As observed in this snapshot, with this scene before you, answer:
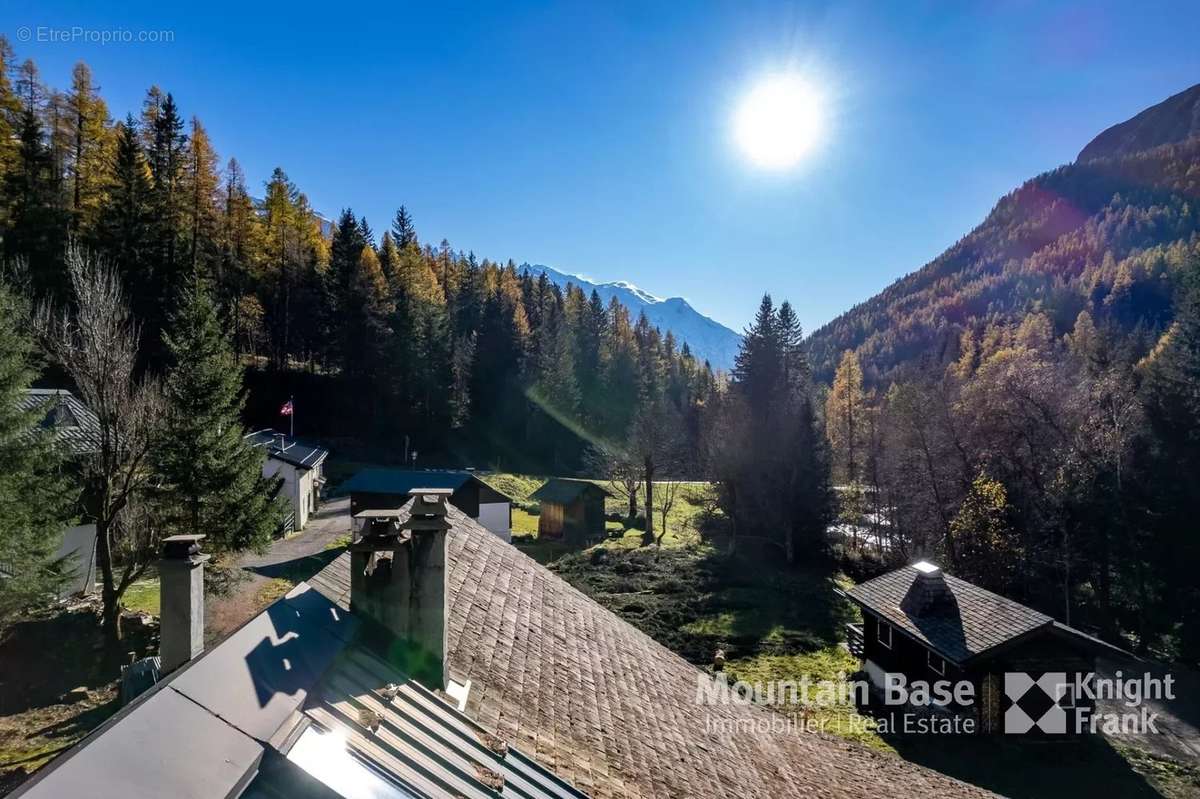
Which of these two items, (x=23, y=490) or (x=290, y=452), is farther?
(x=290, y=452)

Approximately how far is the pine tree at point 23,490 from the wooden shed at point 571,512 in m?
29.4

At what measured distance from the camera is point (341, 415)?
60562mm

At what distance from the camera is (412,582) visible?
6.03m

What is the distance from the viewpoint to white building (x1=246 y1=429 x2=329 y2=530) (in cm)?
3541

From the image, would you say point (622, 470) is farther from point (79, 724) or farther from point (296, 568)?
point (79, 724)

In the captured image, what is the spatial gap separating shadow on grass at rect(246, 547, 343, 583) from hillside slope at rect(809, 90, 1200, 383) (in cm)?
9093

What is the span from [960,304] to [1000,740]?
479 ft

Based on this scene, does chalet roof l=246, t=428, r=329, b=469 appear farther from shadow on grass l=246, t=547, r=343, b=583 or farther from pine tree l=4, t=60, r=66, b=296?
pine tree l=4, t=60, r=66, b=296

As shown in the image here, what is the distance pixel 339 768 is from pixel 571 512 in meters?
40.0

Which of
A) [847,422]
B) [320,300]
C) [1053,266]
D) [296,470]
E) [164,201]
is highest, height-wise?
[1053,266]

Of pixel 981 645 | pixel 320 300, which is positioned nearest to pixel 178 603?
pixel 981 645

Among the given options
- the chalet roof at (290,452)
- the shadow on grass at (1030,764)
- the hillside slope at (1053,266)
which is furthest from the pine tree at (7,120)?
the hillside slope at (1053,266)

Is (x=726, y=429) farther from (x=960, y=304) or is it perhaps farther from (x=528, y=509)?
(x=960, y=304)

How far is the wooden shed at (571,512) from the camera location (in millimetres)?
43219
